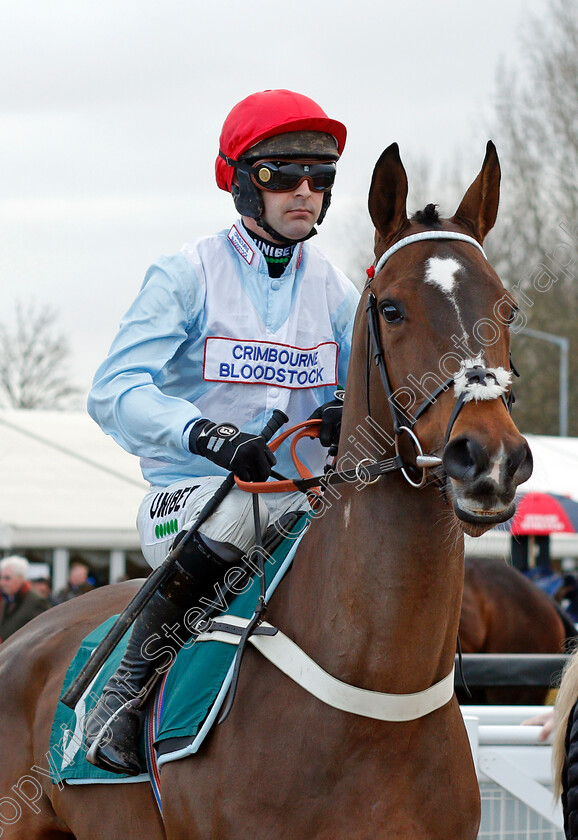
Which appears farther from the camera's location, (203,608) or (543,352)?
(543,352)

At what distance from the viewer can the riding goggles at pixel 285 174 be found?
3275 millimetres

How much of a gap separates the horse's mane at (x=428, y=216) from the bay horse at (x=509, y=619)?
7048mm

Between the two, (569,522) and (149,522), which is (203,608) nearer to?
(149,522)

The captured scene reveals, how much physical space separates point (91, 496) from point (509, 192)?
56.7 ft

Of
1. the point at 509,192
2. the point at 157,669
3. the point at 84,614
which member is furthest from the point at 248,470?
the point at 509,192

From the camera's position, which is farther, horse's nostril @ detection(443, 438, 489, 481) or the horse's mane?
the horse's mane

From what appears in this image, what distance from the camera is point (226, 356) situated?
3.31m

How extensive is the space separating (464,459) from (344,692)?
736mm

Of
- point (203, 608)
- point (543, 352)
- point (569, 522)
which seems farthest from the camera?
point (543, 352)

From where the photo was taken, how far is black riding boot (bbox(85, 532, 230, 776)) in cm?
303

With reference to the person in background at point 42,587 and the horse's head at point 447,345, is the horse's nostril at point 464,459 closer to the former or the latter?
the horse's head at point 447,345

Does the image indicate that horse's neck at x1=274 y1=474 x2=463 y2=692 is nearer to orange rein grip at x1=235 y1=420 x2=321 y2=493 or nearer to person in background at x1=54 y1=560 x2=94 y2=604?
orange rein grip at x1=235 y1=420 x2=321 y2=493

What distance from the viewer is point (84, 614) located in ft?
13.4

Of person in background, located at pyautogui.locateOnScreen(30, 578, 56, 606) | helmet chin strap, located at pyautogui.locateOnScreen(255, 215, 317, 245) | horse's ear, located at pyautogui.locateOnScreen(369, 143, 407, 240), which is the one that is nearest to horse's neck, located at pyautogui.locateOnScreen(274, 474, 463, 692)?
horse's ear, located at pyautogui.locateOnScreen(369, 143, 407, 240)
